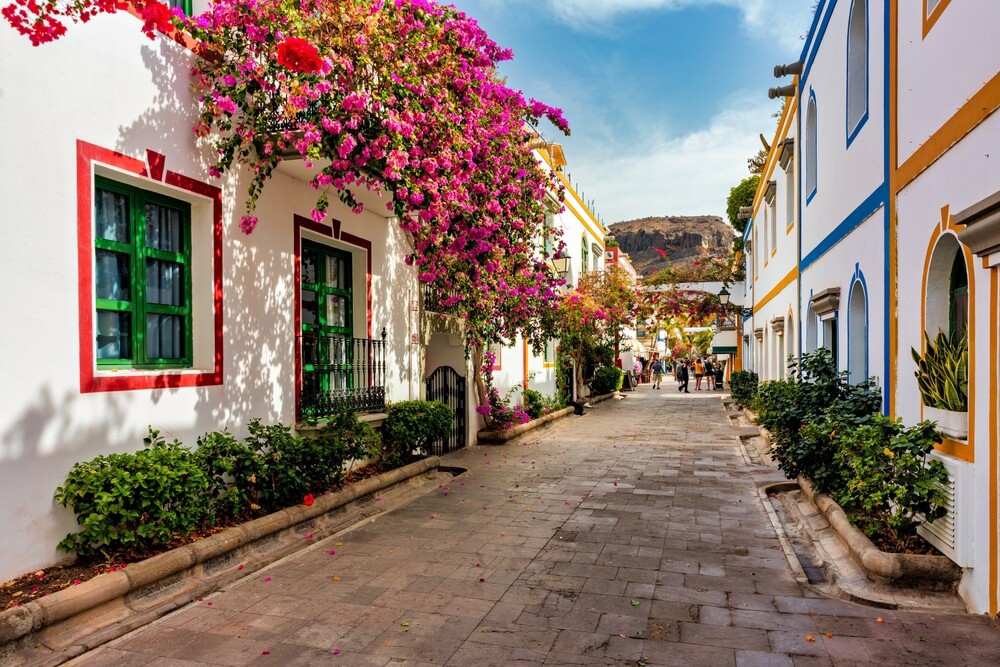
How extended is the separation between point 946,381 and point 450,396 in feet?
28.6

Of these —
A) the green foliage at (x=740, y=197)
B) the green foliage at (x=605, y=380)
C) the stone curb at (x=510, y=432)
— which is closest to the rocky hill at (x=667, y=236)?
the green foliage at (x=740, y=197)

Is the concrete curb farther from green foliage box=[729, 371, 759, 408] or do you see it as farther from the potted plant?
the potted plant

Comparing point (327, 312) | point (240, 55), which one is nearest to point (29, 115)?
point (240, 55)

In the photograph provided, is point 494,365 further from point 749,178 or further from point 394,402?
point 749,178

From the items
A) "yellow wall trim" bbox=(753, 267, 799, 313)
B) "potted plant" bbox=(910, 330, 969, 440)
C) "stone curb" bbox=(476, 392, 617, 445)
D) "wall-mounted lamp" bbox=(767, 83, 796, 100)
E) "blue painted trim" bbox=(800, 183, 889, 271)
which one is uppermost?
"wall-mounted lamp" bbox=(767, 83, 796, 100)

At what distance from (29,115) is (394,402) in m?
5.88

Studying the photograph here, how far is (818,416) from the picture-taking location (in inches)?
286

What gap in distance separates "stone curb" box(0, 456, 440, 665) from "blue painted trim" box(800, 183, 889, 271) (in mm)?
6093

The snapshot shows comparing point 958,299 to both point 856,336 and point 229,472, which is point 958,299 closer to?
point 856,336

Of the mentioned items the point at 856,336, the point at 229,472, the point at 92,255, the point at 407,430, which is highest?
the point at 92,255

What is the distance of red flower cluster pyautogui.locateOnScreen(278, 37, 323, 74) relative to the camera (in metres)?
5.41

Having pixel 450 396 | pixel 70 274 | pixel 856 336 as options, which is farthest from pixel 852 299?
pixel 70 274

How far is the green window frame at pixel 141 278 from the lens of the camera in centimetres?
530

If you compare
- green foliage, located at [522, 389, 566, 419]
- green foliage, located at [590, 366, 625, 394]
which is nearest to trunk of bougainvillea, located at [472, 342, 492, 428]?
green foliage, located at [522, 389, 566, 419]
